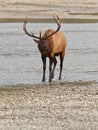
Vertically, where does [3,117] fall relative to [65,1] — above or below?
above

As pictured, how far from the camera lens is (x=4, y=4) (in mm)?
52344

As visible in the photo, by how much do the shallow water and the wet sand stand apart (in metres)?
1.72

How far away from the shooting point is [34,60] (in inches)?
842

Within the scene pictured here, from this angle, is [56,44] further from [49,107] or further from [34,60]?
[49,107]

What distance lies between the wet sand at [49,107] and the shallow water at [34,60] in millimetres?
1716

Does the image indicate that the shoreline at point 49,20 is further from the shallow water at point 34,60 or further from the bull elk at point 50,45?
the bull elk at point 50,45

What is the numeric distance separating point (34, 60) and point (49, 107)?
9.02 meters

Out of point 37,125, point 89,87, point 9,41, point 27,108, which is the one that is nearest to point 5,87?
point 89,87

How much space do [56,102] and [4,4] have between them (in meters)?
39.9

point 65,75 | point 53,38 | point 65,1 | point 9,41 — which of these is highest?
point 53,38

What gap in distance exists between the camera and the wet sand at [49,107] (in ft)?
35.6

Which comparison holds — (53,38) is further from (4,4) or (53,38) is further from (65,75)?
(4,4)

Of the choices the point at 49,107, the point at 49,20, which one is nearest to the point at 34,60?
the point at 49,107

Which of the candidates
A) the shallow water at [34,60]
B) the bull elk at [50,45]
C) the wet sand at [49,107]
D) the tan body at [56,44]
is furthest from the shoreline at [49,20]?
the wet sand at [49,107]
